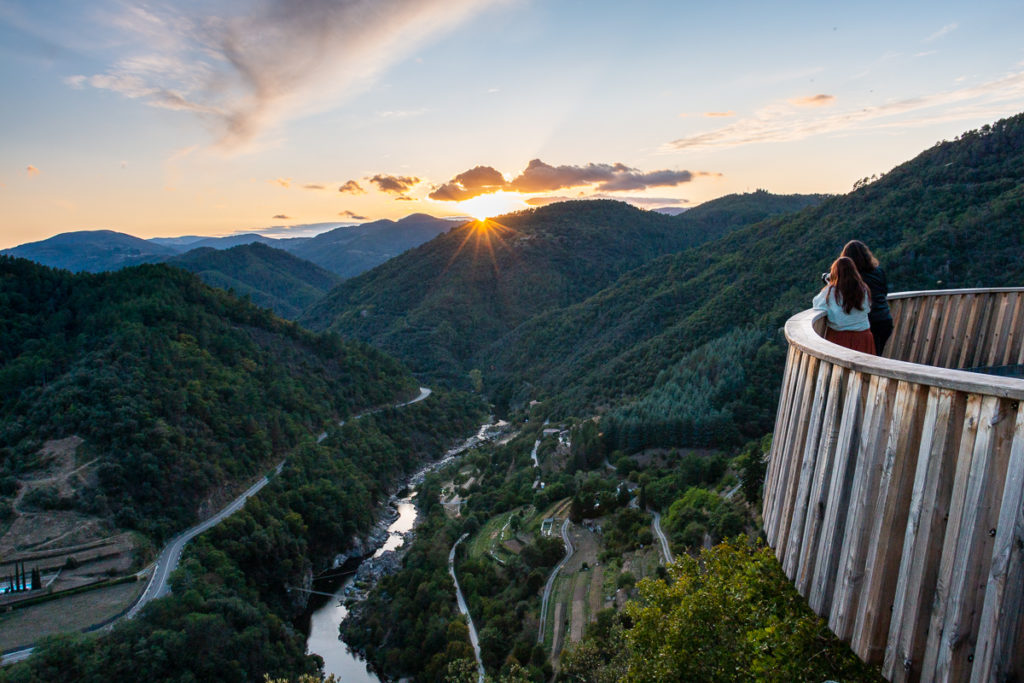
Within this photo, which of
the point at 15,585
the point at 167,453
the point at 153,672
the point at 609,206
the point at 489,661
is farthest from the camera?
the point at 609,206

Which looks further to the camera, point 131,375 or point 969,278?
point 131,375

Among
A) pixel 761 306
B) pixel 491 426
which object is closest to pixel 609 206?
pixel 491 426

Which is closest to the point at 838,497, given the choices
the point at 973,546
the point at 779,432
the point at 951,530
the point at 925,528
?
the point at 925,528

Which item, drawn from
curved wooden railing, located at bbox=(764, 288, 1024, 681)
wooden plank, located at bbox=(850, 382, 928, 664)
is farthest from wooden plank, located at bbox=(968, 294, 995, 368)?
wooden plank, located at bbox=(850, 382, 928, 664)

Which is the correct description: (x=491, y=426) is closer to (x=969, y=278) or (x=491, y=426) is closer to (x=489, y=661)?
(x=489, y=661)

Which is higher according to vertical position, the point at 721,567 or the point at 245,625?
the point at 721,567

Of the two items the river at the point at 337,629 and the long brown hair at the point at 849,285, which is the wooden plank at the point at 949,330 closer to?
the long brown hair at the point at 849,285

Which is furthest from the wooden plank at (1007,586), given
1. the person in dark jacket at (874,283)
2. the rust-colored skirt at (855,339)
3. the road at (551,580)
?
the road at (551,580)
